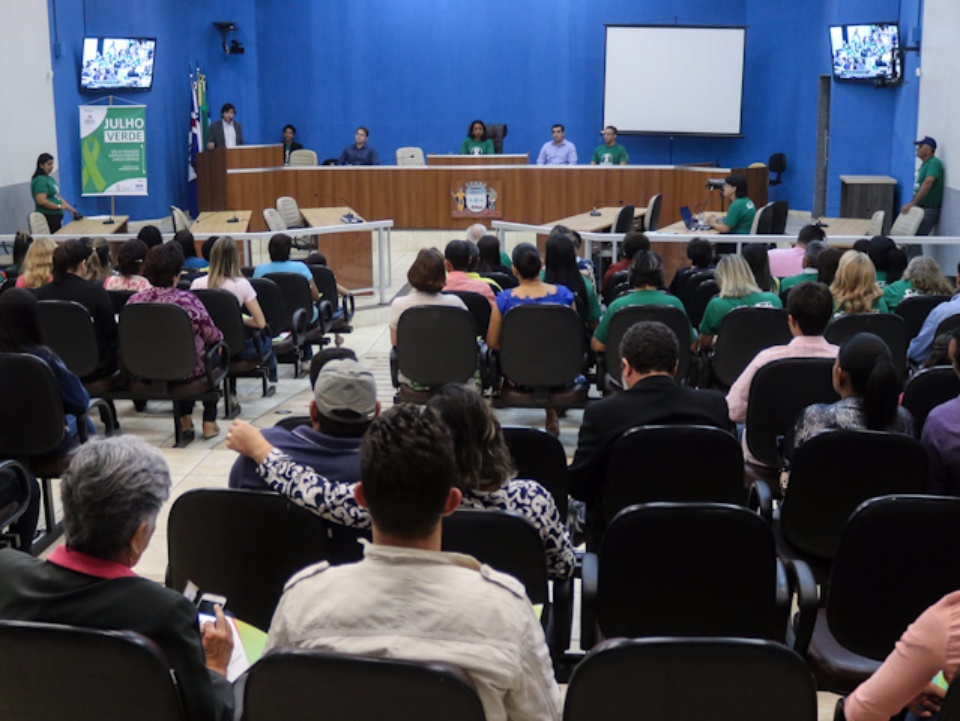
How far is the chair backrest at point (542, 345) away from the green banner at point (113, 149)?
31.1 ft

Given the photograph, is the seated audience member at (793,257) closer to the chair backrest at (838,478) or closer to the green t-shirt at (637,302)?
the green t-shirt at (637,302)

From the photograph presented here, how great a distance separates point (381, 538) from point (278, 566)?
0.98 meters

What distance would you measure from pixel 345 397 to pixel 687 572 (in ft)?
3.28

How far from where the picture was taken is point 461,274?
671 centimetres

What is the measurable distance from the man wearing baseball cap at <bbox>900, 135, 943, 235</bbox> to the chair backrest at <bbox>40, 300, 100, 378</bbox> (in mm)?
8900

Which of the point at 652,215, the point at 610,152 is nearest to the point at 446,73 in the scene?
the point at 610,152

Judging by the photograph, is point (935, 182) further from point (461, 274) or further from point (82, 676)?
point (82, 676)

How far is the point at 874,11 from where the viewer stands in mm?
13977

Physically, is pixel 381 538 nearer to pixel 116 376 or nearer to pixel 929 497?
pixel 929 497

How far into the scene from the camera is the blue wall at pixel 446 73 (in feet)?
53.1

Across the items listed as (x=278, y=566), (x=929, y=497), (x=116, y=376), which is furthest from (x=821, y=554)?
(x=116, y=376)

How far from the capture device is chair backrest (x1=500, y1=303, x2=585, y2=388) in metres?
5.65

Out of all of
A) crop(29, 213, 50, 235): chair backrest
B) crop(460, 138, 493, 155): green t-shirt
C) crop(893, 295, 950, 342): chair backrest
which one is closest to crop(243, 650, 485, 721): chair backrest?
crop(893, 295, 950, 342): chair backrest

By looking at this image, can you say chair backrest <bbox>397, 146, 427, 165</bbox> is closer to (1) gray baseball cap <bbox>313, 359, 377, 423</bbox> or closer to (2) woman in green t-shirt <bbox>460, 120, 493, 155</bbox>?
(2) woman in green t-shirt <bbox>460, 120, 493, 155</bbox>
